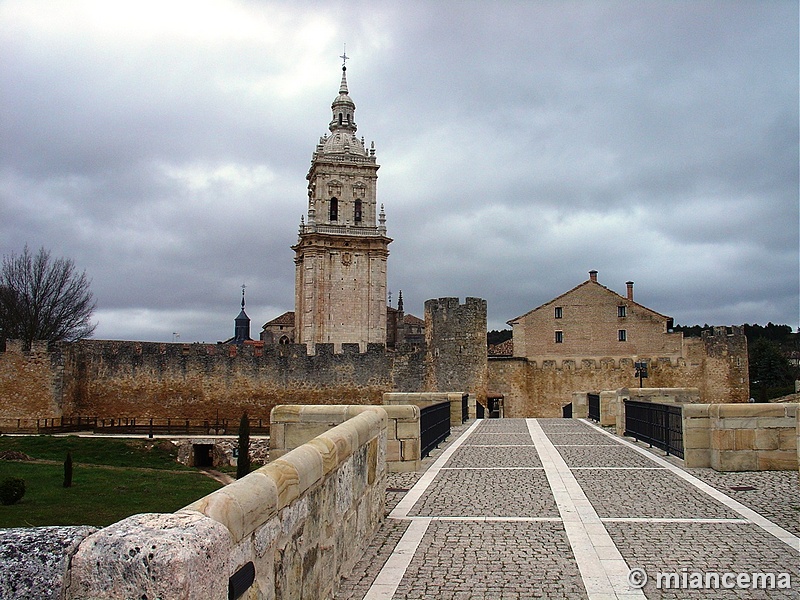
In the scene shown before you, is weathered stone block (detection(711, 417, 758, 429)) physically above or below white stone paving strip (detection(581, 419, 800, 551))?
above

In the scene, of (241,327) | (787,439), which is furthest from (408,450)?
(241,327)

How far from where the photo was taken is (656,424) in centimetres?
1280

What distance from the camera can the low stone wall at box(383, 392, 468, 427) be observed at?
18031 mm

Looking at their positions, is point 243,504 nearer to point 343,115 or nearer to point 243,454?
point 243,454

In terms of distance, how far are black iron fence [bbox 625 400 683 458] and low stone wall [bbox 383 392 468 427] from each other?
4269 mm

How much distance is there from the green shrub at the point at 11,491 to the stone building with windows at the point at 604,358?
21368 mm

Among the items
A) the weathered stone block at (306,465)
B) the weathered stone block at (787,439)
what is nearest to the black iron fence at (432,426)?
the weathered stone block at (787,439)

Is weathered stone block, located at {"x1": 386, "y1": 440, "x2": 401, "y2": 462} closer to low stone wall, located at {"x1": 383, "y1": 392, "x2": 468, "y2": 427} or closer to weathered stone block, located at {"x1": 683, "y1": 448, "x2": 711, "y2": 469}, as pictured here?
weathered stone block, located at {"x1": 683, "y1": 448, "x2": 711, "y2": 469}

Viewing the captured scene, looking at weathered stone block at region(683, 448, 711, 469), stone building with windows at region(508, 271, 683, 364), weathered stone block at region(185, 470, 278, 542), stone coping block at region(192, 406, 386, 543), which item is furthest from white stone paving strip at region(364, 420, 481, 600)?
stone building with windows at region(508, 271, 683, 364)

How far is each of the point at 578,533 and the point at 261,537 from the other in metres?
4.04

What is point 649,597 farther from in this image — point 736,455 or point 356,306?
point 356,306

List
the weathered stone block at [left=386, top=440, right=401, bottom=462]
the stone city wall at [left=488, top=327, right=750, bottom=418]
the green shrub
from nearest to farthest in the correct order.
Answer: the weathered stone block at [left=386, top=440, right=401, bottom=462]
the green shrub
the stone city wall at [left=488, top=327, right=750, bottom=418]

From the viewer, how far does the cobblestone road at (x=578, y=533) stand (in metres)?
4.92

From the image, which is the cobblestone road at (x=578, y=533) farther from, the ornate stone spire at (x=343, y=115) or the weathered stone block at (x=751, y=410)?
the ornate stone spire at (x=343, y=115)
